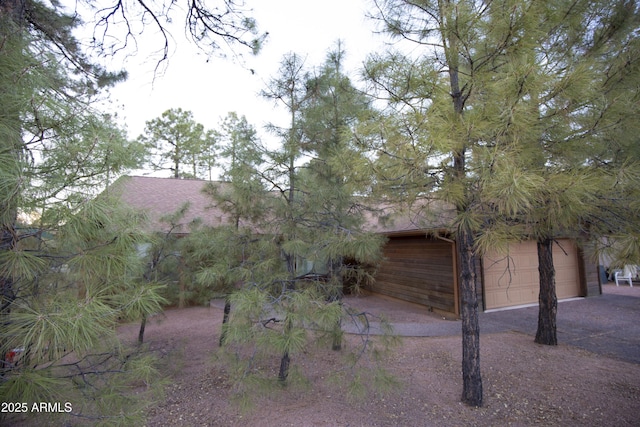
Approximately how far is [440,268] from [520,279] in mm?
2904

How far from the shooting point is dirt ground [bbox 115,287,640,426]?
142 inches

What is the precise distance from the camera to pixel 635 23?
3.89 metres

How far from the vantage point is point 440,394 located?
4184 millimetres

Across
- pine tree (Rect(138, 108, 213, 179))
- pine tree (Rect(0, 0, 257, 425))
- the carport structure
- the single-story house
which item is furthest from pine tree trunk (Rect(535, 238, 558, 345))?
pine tree (Rect(138, 108, 213, 179))

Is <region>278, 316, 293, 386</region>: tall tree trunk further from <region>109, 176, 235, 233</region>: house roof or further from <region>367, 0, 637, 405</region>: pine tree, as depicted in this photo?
<region>109, 176, 235, 233</region>: house roof

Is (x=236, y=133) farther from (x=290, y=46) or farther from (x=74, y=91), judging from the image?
(x=74, y=91)

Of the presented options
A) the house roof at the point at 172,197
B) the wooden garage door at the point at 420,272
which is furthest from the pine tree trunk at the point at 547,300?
the house roof at the point at 172,197

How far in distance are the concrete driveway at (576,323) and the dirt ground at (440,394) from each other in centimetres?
75

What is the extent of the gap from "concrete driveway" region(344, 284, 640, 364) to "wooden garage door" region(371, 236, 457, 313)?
0.47 meters

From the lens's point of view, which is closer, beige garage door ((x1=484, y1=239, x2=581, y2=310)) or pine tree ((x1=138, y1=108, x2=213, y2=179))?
beige garage door ((x1=484, y1=239, x2=581, y2=310))

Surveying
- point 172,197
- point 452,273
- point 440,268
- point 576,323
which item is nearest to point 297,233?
point 452,273

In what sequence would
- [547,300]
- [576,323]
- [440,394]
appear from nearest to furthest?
1. [440,394]
2. [547,300]
3. [576,323]

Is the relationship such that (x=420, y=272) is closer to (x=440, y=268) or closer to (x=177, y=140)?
(x=440, y=268)

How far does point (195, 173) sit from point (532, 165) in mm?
22704
